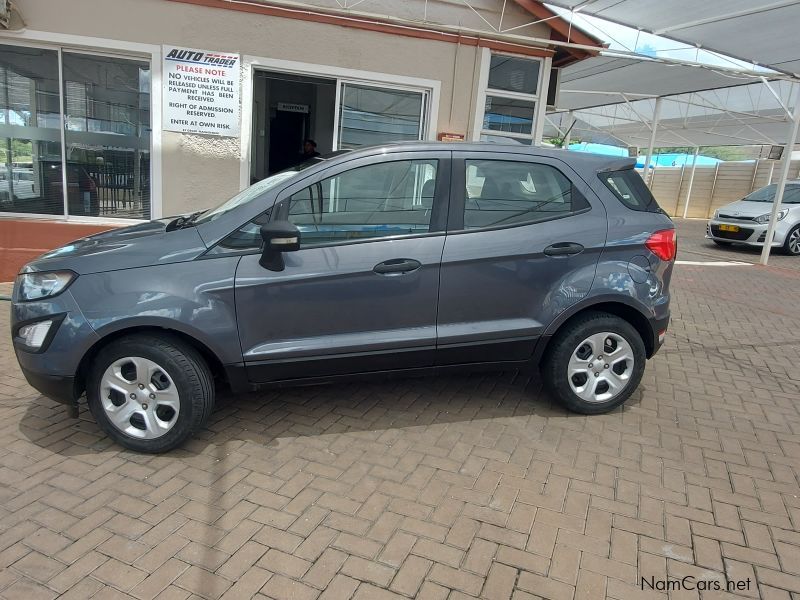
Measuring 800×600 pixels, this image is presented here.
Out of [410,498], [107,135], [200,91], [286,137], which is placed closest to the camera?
[410,498]

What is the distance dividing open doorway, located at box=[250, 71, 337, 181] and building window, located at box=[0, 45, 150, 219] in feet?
10.3

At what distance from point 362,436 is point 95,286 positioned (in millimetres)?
1753

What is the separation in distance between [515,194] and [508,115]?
4.29m

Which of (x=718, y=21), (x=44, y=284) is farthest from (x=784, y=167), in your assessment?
(x=44, y=284)

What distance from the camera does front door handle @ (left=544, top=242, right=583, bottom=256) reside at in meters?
3.54

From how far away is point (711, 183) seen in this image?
80.1 feet

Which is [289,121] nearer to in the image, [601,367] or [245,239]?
[245,239]

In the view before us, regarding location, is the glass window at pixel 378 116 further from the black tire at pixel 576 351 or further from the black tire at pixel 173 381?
the black tire at pixel 173 381

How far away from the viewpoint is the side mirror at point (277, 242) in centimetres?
299

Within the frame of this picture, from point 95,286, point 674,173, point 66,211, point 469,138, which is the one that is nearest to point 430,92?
point 469,138

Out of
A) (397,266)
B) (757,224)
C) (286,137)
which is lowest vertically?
(397,266)

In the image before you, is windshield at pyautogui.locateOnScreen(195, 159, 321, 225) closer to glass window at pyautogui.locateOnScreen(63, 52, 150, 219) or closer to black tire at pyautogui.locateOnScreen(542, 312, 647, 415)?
black tire at pyautogui.locateOnScreen(542, 312, 647, 415)

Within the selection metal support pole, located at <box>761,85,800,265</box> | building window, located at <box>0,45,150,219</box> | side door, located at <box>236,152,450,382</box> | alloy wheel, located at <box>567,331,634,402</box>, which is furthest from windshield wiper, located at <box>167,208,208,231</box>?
metal support pole, located at <box>761,85,800,265</box>

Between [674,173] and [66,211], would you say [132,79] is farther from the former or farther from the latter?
[674,173]
